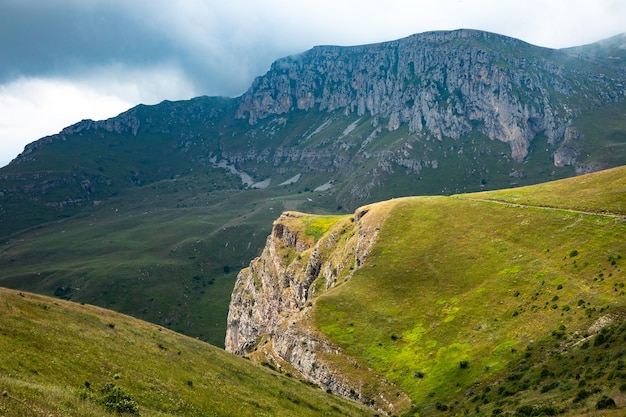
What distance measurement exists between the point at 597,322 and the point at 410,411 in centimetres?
2694

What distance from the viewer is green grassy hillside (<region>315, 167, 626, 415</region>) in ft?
158

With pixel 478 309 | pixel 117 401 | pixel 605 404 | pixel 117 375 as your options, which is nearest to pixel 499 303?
pixel 478 309

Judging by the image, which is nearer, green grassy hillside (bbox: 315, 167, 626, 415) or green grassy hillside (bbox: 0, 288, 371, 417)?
green grassy hillside (bbox: 0, 288, 371, 417)

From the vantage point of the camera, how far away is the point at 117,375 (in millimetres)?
32688

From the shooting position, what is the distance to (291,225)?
170 m

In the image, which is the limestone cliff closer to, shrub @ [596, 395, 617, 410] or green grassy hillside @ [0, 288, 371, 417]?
green grassy hillside @ [0, 288, 371, 417]

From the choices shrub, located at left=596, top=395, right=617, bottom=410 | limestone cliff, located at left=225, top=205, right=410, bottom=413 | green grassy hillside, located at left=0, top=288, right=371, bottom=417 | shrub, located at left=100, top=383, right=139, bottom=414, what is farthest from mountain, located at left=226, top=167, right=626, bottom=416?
shrub, located at left=100, top=383, right=139, bottom=414

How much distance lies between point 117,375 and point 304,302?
97.0 metres

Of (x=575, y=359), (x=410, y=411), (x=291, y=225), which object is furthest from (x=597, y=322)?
(x=291, y=225)

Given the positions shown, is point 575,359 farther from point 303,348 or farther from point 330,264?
point 330,264

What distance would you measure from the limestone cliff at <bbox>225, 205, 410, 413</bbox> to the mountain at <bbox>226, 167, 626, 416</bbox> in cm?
42

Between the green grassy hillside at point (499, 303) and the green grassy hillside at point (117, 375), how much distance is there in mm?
17189

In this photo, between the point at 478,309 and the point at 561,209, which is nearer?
the point at 478,309

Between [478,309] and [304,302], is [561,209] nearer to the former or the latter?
[478,309]
